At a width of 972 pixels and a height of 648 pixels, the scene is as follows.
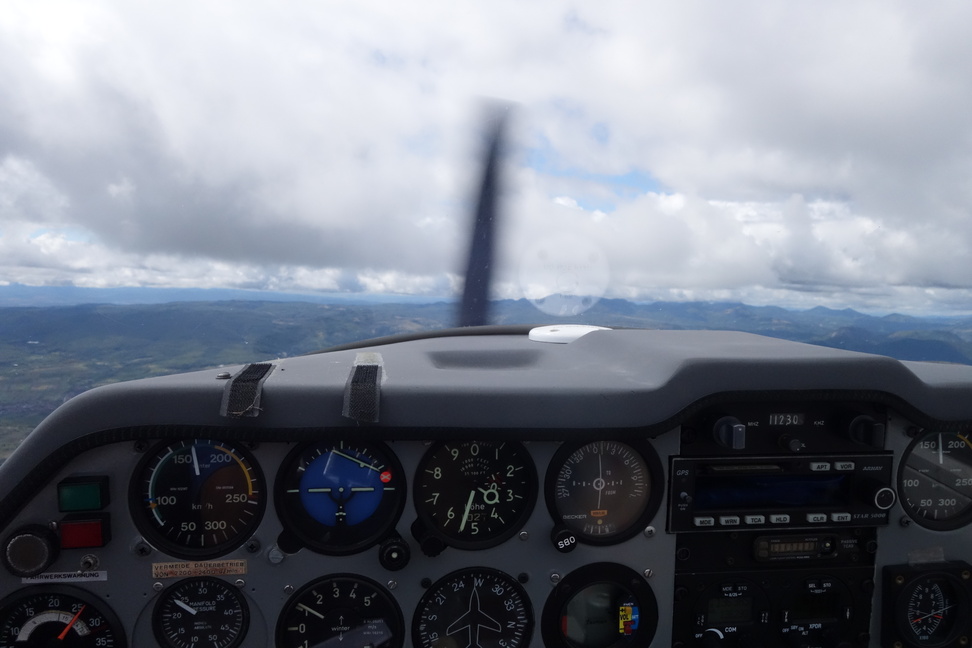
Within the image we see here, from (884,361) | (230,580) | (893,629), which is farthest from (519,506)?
(893,629)

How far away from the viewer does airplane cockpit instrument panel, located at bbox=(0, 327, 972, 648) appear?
5.77 feet

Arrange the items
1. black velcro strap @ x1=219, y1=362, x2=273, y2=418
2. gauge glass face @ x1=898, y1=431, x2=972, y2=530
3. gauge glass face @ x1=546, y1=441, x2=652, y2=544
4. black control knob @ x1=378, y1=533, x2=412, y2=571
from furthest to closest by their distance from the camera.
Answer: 1. gauge glass face @ x1=898, y1=431, x2=972, y2=530
2. gauge glass face @ x1=546, y1=441, x2=652, y2=544
3. black control knob @ x1=378, y1=533, x2=412, y2=571
4. black velcro strap @ x1=219, y1=362, x2=273, y2=418

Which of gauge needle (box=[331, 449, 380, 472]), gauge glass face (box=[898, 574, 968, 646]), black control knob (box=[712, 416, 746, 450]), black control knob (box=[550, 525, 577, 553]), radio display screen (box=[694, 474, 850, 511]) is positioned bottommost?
gauge glass face (box=[898, 574, 968, 646])

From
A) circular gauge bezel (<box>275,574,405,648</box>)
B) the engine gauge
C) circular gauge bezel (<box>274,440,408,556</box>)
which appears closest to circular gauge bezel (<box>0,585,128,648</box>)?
circular gauge bezel (<box>275,574,405,648</box>)

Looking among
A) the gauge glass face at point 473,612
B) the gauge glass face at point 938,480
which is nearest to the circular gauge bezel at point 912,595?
the gauge glass face at point 938,480

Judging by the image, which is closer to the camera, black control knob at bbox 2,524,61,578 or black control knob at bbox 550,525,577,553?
black control knob at bbox 2,524,61,578

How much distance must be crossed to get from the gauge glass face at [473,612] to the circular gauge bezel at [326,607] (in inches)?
3.2

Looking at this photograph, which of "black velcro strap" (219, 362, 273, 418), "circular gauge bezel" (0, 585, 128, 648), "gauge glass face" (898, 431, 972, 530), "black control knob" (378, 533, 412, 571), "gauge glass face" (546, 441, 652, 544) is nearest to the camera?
"black velcro strap" (219, 362, 273, 418)

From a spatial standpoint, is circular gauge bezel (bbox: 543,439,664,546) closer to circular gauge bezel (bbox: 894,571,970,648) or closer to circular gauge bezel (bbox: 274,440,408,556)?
circular gauge bezel (bbox: 274,440,408,556)

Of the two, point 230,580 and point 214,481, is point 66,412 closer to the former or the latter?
point 214,481

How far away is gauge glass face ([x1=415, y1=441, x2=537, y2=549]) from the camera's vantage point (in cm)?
195

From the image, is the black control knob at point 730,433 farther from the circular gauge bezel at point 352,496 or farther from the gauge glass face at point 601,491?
the circular gauge bezel at point 352,496

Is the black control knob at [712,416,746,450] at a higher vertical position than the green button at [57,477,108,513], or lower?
higher

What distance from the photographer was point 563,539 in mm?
1940
